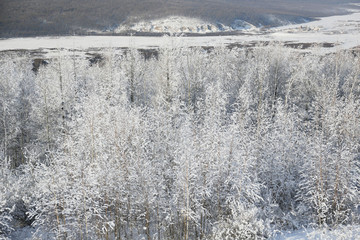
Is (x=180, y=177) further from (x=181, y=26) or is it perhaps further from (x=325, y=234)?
(x=181, y=26)

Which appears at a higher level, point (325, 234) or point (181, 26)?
point (181, 26)

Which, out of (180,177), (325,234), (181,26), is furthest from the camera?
(181,26)

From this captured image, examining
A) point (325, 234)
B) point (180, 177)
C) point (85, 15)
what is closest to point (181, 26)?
point (85, 15)

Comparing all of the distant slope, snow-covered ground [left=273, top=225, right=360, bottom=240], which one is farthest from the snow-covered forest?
the distant slope

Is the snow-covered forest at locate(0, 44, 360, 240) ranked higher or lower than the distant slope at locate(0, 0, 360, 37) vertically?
lower

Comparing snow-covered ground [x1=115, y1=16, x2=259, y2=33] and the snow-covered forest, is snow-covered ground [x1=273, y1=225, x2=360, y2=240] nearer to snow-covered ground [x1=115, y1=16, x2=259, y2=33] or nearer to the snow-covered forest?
the snow-covered forest

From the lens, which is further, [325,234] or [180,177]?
[180,177]

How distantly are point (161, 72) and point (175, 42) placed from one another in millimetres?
4103

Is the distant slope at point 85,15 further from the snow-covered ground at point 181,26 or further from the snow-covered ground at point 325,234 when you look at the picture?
the snow-covered ground at point 325,234

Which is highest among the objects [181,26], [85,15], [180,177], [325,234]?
[85,15]

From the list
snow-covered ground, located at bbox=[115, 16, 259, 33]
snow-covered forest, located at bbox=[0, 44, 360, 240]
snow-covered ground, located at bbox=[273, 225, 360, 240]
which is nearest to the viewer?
snow-covered ground, located at bbox=[273, 225, 360, 240]

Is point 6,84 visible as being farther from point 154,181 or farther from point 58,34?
point 58,34

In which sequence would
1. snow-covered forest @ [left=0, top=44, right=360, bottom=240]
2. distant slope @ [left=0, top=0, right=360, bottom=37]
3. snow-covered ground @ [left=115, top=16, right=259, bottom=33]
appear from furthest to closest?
snow-covered ground @ [left=115, top=16, right=259, bottom=33]
distant slope @ [left=0, top=0, right=360, bottom=37]
snow-covered forest @ [left=0, top=44, right=360, bottom=240]

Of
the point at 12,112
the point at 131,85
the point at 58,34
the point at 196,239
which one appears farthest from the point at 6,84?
the point at 58,34
